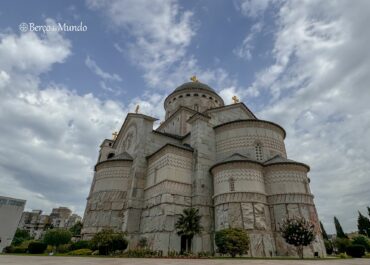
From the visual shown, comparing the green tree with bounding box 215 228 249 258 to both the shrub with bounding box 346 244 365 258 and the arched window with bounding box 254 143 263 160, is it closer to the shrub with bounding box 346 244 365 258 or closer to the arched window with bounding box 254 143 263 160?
the arched window with bounding box 254 143 263 160

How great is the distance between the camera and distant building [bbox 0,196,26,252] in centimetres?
3611

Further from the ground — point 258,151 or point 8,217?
point 258,151

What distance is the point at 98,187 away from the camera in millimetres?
24859

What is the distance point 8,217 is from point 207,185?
36.2m

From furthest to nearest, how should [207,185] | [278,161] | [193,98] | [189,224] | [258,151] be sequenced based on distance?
1. [193,98]
2. [258,151]
3. [207,185]
4. [278,161]
5. [189,224]

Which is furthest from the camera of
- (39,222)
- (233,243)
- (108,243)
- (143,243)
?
(39,222)

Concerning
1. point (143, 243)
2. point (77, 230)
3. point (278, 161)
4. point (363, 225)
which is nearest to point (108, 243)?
point (143, 243)

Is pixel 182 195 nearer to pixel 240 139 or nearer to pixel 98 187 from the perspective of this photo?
pixel 240 139

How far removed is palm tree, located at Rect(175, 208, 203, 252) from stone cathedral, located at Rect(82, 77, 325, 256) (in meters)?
0.76

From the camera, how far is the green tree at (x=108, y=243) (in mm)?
17031

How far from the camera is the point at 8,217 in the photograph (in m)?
37.6

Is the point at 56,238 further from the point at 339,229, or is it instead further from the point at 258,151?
the point at 339,229

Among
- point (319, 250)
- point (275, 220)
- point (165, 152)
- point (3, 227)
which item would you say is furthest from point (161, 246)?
point (3, 227)

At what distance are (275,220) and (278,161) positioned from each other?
512 centimetres
